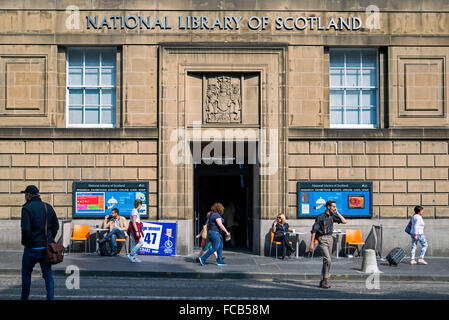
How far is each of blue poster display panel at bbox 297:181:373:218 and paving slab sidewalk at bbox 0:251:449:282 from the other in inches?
66.7

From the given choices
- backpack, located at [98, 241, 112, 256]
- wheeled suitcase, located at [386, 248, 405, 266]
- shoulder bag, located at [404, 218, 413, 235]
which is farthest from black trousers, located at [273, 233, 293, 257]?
backpack, located at [98, 241, 112, 256]

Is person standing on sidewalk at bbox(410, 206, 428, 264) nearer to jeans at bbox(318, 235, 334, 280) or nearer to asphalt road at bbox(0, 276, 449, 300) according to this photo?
asphalt road at bbox(0, 276, 449, 300)

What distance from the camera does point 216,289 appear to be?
1200 centimetres

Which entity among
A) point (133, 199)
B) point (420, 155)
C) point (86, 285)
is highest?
point (420, 155)

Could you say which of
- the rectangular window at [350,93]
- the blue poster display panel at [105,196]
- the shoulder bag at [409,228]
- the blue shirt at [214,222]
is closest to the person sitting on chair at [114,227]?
the blue poster display panel at [105,196]

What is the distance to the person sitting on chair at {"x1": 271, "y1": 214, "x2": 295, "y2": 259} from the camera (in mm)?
16653

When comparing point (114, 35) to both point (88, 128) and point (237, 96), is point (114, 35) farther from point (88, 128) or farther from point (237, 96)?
point (237, 96)

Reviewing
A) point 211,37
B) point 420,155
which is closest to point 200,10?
point 211,37

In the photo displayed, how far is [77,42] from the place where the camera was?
17.7 m

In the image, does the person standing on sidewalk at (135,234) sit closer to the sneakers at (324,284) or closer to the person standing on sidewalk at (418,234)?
the sneakers at (324,284)

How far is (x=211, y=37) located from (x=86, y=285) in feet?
30.5

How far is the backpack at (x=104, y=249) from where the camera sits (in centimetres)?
1666

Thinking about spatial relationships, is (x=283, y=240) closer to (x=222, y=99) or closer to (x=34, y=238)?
(x=222, y=99)

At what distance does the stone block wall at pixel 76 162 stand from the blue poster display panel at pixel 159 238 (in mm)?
658
